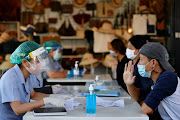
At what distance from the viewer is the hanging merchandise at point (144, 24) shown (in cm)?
726

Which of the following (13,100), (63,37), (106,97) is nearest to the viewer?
(13,100)

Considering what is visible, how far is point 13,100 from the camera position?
2.40 m

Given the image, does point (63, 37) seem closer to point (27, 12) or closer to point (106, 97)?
point (27, 12)

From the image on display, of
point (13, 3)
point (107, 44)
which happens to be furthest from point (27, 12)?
point (107, 44)

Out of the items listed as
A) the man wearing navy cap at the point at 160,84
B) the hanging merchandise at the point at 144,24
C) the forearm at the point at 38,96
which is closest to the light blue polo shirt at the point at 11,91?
the forearm at the point at 38,96

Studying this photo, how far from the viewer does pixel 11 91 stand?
2422 mm

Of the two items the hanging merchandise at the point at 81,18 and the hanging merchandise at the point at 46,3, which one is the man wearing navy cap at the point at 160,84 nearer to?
Result: the hanging merchandise at the point at 81,18

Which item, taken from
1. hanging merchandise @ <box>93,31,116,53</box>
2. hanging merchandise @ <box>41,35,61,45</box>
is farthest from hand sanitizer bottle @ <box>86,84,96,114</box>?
hanging merchandise @ <box>41,35,61,45</box>

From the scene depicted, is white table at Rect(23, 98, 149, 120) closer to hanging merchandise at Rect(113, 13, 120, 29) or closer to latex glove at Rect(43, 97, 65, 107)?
latex glove at Rect(43, 97, 65, 107)

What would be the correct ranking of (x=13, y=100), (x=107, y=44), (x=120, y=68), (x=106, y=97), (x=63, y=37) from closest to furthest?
(x=13, y=100)
(x=106, y=97)
(x=120, y=68)
(x=107, y=44)
(x=63, y=37)

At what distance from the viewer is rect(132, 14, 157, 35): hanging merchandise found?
7258 millimetres

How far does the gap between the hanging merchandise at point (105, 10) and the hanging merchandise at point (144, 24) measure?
1078mm

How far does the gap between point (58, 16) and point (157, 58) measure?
610cm

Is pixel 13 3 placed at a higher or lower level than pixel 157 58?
higher
